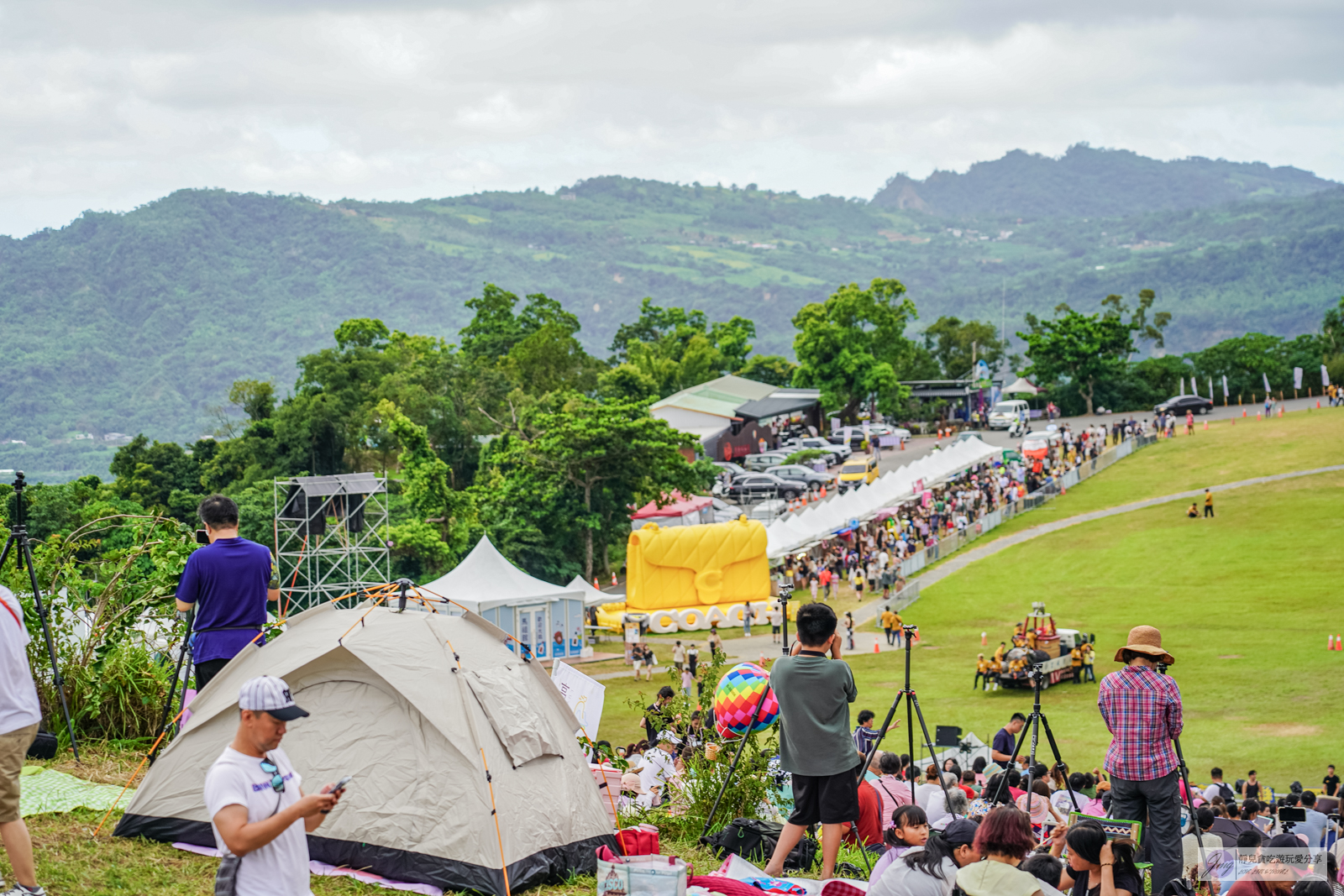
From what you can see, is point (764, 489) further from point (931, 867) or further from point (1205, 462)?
point (931, 867)

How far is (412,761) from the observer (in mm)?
6707

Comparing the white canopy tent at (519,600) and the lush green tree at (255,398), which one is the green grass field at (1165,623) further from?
the lush green tree at (255,398)

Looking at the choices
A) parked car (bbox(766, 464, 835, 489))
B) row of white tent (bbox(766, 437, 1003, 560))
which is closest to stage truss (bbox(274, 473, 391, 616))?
row of white tent (bbox(766, 437, 1003, 560))

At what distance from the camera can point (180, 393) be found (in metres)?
186

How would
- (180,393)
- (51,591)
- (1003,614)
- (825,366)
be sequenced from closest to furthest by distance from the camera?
(51,591) → (1003,614) → (825,366) → (180,393)

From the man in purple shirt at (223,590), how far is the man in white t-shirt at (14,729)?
1.45 metres

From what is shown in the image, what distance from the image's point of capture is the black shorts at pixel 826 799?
597cm

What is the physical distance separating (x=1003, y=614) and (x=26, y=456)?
494ft

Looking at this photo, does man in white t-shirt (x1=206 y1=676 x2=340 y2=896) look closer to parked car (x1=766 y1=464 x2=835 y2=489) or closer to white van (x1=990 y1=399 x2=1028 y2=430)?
parked car (x1=766 y1=464 x2=835 y2=489)

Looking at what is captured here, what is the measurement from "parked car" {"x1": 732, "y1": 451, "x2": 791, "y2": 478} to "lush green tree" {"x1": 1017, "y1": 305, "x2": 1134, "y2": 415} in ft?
62.3

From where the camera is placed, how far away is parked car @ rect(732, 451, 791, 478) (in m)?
54.0

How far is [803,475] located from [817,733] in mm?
43404

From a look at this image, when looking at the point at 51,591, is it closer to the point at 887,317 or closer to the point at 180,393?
the point at 887,317

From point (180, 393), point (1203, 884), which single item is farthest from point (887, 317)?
point (180, 393)
